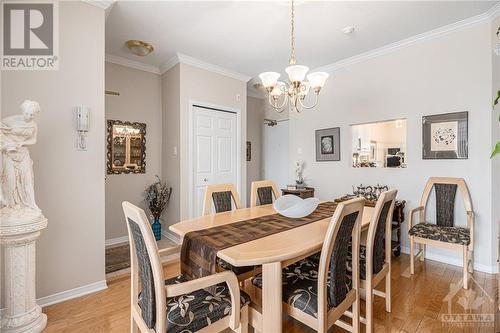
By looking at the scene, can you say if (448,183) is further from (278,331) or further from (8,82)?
(8,82)

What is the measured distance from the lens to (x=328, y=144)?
3863mm

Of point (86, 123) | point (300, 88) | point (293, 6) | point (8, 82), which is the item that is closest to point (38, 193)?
point (86, 123)

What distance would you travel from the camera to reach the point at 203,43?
3146 mm

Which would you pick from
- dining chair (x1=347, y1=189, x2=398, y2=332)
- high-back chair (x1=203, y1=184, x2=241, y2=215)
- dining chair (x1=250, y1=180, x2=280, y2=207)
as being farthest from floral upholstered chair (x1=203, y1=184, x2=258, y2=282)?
dining chair (x1=347, y1=189, x2=398, y2=332)

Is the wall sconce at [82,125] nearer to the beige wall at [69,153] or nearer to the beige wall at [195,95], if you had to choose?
the beige wall at [69,153]

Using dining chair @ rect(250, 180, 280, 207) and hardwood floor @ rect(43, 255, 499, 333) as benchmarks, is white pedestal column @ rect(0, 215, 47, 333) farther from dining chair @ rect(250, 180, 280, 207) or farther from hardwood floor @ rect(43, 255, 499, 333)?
dining chair @ rect(250, 180, 280, 207)

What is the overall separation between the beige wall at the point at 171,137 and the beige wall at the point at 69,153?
129 centimetres

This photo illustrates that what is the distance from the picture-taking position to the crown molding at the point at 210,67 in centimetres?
351

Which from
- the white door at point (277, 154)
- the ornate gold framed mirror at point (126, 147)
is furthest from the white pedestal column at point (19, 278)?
the white door at point (277, 154)

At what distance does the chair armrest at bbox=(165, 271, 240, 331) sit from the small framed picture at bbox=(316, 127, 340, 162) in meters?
3.02

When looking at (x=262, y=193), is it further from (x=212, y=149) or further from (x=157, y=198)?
(x=157, y=198)

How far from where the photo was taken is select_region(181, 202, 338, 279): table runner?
1348 millimetres

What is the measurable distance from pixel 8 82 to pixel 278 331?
2635mm

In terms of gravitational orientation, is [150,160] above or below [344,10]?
below
